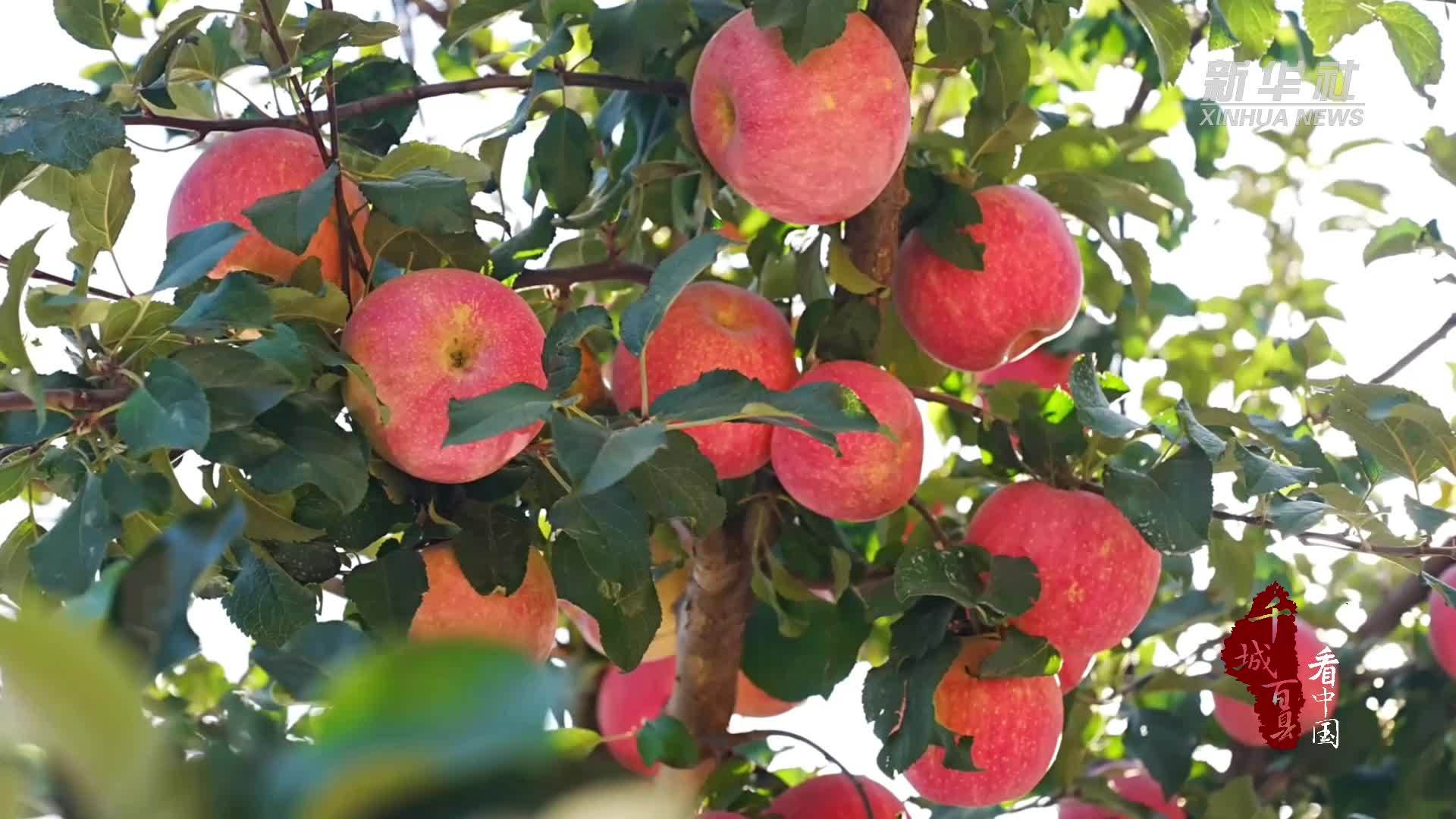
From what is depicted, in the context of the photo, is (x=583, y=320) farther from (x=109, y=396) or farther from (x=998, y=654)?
(x=998, y=654)

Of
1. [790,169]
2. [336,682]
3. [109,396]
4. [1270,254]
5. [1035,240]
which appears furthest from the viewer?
[1270,254]

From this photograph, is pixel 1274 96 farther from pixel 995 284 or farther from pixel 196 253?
pixel 196 253

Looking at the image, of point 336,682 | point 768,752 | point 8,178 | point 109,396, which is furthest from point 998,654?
point 336,682

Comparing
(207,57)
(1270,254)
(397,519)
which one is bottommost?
(1270,254)

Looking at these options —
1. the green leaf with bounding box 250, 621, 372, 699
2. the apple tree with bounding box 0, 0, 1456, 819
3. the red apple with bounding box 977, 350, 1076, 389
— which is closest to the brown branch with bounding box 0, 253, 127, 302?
the apple tree with bounding box 0, 0, 1456, 819

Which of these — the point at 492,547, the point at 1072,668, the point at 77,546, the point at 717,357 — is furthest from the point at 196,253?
the point at 1072,668

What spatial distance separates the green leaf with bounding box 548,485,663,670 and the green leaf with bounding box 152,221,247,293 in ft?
0.71

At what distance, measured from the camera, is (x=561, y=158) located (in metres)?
0.97

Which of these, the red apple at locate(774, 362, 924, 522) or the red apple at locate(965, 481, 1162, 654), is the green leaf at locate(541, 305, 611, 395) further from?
the red apple at locate(965, 481, 1162, 654)

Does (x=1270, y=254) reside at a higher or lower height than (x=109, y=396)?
lower

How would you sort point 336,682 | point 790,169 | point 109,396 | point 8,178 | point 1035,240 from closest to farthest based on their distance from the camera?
point 336,682
point 109,396
point 8,178
point 790,169
point 1035,240

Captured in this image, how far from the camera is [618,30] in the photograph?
2.98 feet

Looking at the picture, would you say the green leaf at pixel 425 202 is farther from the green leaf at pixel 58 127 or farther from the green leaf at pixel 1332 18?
the green leaf at pixel 1332 18

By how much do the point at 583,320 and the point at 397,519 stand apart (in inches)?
8.3
